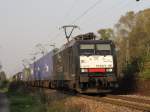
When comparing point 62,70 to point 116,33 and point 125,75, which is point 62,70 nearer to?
point 125,75

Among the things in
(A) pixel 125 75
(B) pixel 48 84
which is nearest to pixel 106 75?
(A) pixel 125 75

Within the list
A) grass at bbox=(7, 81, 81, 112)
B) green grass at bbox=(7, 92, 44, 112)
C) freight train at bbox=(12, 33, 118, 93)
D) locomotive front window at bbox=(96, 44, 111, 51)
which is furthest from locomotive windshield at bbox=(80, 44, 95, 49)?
green grass at bbox=(7, 92, 44, 112)

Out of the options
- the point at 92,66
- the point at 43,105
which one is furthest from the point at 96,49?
the point at 43,105

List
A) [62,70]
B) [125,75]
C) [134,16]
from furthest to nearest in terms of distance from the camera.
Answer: [134,16]
[125,75]
[62,70]

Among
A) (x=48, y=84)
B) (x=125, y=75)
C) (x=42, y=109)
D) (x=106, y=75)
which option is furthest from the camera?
(x=48, y=84)

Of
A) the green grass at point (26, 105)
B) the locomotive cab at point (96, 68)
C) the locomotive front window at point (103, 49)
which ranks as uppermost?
the locomotive front window at point (103, 49)

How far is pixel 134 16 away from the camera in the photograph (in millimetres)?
77500

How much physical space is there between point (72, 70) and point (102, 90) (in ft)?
7.37

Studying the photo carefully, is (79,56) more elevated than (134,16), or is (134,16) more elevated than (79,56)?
(134,16)

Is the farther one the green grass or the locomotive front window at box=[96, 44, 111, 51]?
the locomotive front window at box=[96, 44, 111, 51]

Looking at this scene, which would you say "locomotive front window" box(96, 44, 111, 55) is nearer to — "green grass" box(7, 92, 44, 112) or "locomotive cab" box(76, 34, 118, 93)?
"locomotive cab" box(76, 34, 118, 93)

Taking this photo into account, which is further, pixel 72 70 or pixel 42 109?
pixel 72 70

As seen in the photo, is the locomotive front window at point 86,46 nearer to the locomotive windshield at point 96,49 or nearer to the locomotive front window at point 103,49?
the locomotive windshield at point 96,49

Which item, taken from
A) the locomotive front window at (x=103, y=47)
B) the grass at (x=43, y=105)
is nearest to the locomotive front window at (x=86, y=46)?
the locomotive front window at (x=103, y=47)
